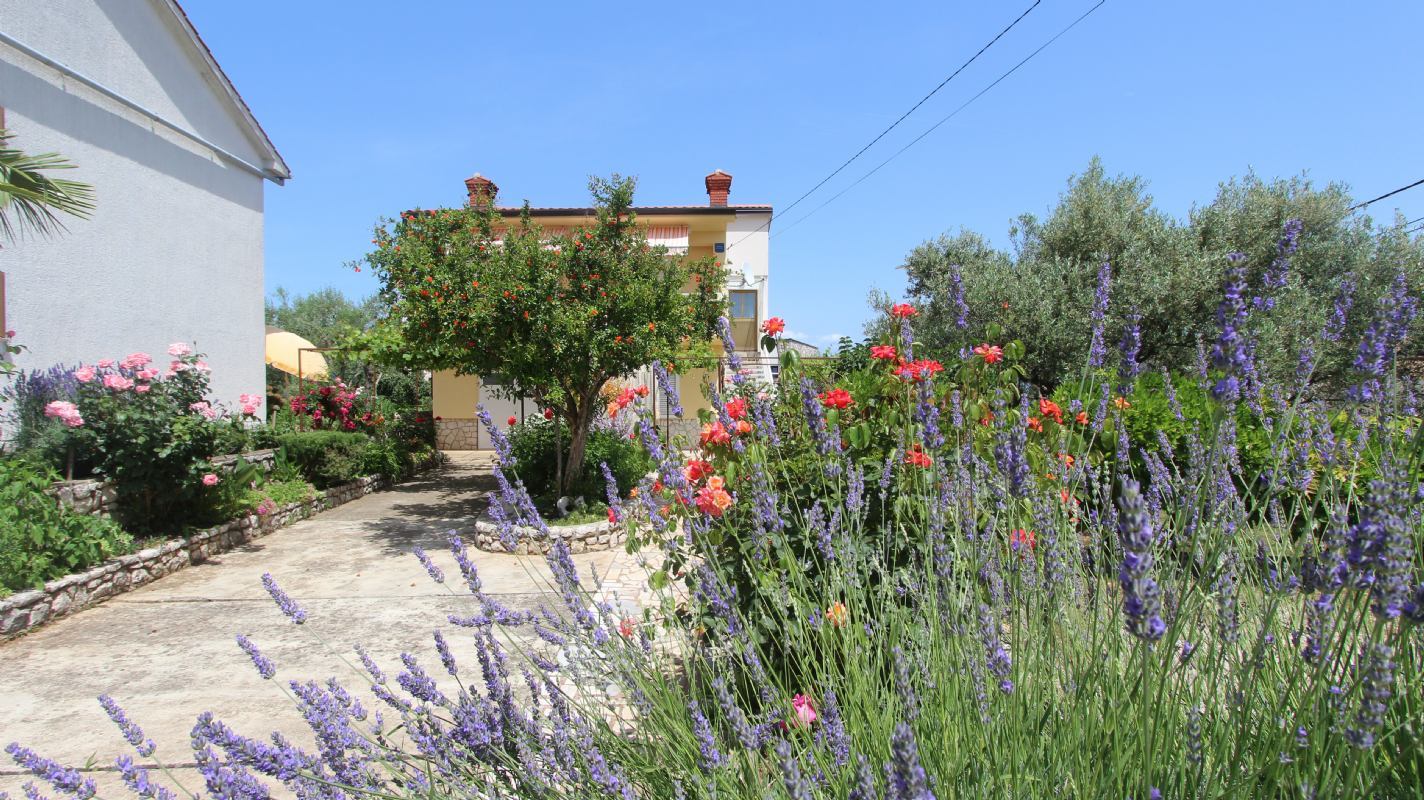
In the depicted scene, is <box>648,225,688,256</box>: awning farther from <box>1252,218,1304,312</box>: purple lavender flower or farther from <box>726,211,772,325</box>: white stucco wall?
<box>1252,218,1304,312</box>: purple lavender flower

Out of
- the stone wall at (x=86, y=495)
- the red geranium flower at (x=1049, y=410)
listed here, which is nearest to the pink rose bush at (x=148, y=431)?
the stone wall at (x=86, y=495)

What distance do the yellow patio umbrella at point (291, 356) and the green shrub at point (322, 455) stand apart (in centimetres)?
493

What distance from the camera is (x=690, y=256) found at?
18750 mm

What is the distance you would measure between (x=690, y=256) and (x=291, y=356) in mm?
9951

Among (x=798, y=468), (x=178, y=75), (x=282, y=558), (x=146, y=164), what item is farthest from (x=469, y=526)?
(x=178, y=75)

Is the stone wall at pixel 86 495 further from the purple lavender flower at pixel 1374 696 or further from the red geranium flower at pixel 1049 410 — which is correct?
the purple lavender flower at pixel 1374 696

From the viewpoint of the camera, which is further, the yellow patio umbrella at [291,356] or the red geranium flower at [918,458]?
the yellow patio umbrella at [291,356]

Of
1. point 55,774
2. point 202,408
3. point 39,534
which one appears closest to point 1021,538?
point 55,774

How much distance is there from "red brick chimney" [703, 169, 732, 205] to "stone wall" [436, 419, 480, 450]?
8734mm

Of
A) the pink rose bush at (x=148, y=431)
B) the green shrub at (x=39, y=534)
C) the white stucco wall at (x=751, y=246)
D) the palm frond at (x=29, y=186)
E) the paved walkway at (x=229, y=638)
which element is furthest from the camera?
the white stucco wall at (x=751, y=246)

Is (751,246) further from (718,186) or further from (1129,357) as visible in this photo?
(1129,357)

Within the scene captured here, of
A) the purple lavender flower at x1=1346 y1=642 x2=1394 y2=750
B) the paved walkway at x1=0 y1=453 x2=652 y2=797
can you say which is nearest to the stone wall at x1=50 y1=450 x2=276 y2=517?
the paved walkway at x1=0 y1=453 x2=652 y2=797

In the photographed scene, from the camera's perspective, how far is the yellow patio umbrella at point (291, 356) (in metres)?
15.2

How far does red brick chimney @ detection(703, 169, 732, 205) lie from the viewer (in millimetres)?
18609
